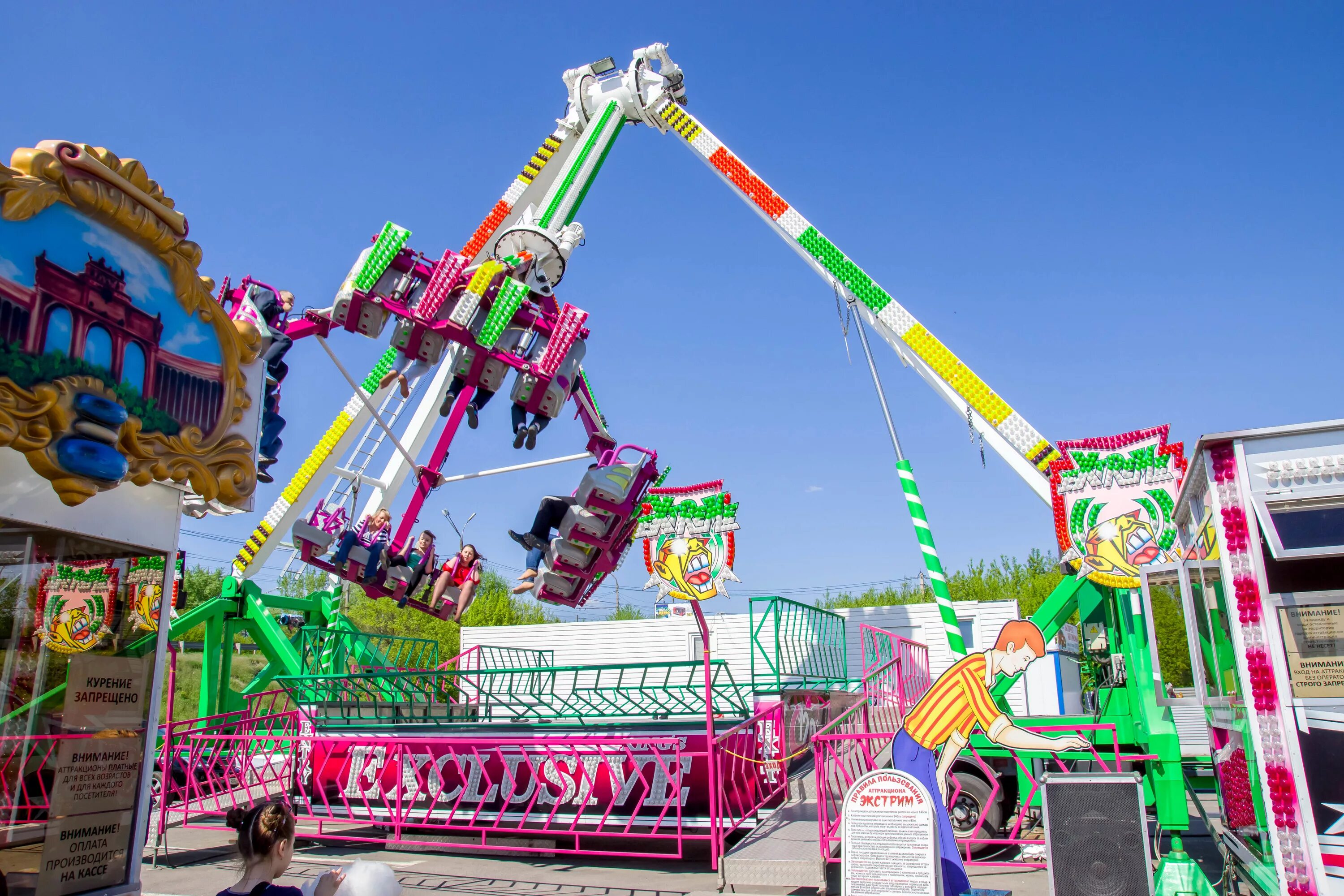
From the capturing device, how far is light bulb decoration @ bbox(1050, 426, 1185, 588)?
9320mm

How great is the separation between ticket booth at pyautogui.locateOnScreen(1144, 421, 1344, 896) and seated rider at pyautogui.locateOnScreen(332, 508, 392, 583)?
874 cm

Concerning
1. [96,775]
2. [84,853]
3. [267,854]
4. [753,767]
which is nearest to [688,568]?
[753,767]

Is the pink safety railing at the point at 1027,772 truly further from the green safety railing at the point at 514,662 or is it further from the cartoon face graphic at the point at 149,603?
the cartoon face graphic at the point at 149,603

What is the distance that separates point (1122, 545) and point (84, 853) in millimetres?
9235

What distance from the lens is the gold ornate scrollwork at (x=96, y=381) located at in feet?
12.9

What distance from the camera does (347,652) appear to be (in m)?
14.2

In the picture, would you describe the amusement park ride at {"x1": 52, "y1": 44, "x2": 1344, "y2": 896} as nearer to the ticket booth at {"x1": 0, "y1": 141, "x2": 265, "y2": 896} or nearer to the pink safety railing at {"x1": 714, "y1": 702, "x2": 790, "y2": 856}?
the pink safety railing at {"x1": 714, "y1": 702, "x2": 790, "y2": 856}

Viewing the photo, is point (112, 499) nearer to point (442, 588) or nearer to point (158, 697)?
point (158, 697)

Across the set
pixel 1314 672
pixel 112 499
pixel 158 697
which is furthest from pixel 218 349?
pixel 1314 672

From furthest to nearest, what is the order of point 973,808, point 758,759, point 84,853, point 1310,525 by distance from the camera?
point 973,808 → point 758,759 → point 1310,525 → point 84,853

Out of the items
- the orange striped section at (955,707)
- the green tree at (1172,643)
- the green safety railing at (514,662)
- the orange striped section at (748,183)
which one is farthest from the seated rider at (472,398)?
the green tree at (1172,643)

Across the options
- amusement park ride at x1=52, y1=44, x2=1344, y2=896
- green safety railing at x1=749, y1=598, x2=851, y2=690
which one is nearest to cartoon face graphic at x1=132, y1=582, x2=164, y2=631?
amusement park ride at x1=52, y1=44, x2=1344, y2=896

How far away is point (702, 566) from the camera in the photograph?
15.7 metres

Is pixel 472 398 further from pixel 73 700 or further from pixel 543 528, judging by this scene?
pixel 73 700
